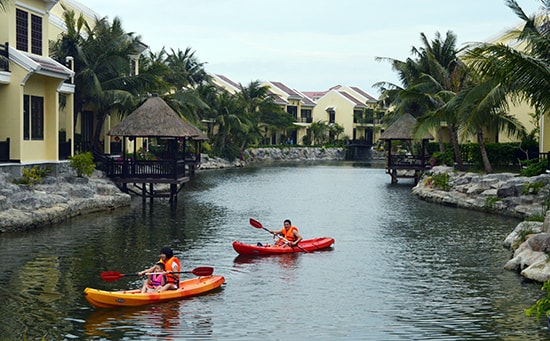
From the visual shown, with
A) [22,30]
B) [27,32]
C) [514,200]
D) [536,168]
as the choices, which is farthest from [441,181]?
[22,30]

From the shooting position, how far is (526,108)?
4375cm

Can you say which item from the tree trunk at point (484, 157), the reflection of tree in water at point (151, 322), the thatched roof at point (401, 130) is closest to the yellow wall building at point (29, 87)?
the reflection of tree in water at point (151, 322)

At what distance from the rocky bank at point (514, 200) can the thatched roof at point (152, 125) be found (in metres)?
12.6

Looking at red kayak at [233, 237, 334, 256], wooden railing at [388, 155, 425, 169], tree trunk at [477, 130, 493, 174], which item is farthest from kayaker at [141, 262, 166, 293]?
wooden railing at [388, 155, 425, 169]

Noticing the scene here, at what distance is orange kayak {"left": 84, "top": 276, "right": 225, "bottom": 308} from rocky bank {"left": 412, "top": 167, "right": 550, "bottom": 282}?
732 cm

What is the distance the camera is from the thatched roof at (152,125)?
32.0 m

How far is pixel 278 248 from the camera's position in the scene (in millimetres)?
Answer: 21453

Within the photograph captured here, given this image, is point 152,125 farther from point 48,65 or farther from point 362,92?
point 362,92

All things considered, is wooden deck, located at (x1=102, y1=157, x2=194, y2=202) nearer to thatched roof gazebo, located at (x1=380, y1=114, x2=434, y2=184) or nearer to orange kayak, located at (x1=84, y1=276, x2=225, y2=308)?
orange kayak, located at (x1=84, y1=276, x2=225, y2=308)

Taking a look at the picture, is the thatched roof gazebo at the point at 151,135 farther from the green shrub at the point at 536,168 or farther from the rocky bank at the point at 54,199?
the green shrub at the point at 536,168

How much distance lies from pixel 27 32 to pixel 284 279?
1725cm

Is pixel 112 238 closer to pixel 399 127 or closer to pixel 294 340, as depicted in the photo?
pixel 294 340

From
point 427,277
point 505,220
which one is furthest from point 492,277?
point 505,220

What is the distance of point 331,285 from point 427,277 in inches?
99.4
